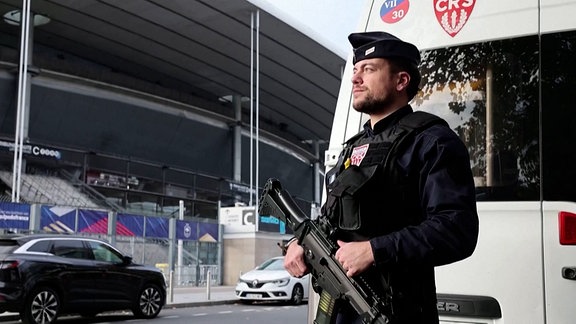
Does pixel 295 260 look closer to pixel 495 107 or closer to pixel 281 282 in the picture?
pixel 495 107

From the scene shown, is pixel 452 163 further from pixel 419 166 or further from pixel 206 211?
pixel 206 211

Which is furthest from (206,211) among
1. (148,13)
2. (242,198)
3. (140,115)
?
(148,13)

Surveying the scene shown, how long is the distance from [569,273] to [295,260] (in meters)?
1.62

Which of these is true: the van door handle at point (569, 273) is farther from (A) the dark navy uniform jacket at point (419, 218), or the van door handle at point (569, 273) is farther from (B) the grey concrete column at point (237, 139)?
(B) the grey concrete column at point (237, 139)

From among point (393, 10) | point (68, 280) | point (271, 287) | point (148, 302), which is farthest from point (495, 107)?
point (271, 287)

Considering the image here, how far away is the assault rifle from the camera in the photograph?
2186 mm

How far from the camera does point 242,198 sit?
1928 inches

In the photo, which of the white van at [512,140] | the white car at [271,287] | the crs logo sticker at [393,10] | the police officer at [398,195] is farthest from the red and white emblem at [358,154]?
the white car at [271,287]

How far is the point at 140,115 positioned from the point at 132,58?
3744mm

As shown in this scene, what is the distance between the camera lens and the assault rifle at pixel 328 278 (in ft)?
7.17

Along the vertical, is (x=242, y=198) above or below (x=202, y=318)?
above

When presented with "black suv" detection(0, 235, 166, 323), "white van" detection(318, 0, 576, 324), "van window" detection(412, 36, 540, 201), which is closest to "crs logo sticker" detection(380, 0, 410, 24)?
"white van" detection(318, 0, 576, 324)

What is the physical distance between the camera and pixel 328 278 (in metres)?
2.34

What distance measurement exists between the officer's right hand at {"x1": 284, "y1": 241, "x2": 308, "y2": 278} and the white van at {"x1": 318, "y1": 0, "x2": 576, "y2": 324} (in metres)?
1.41
